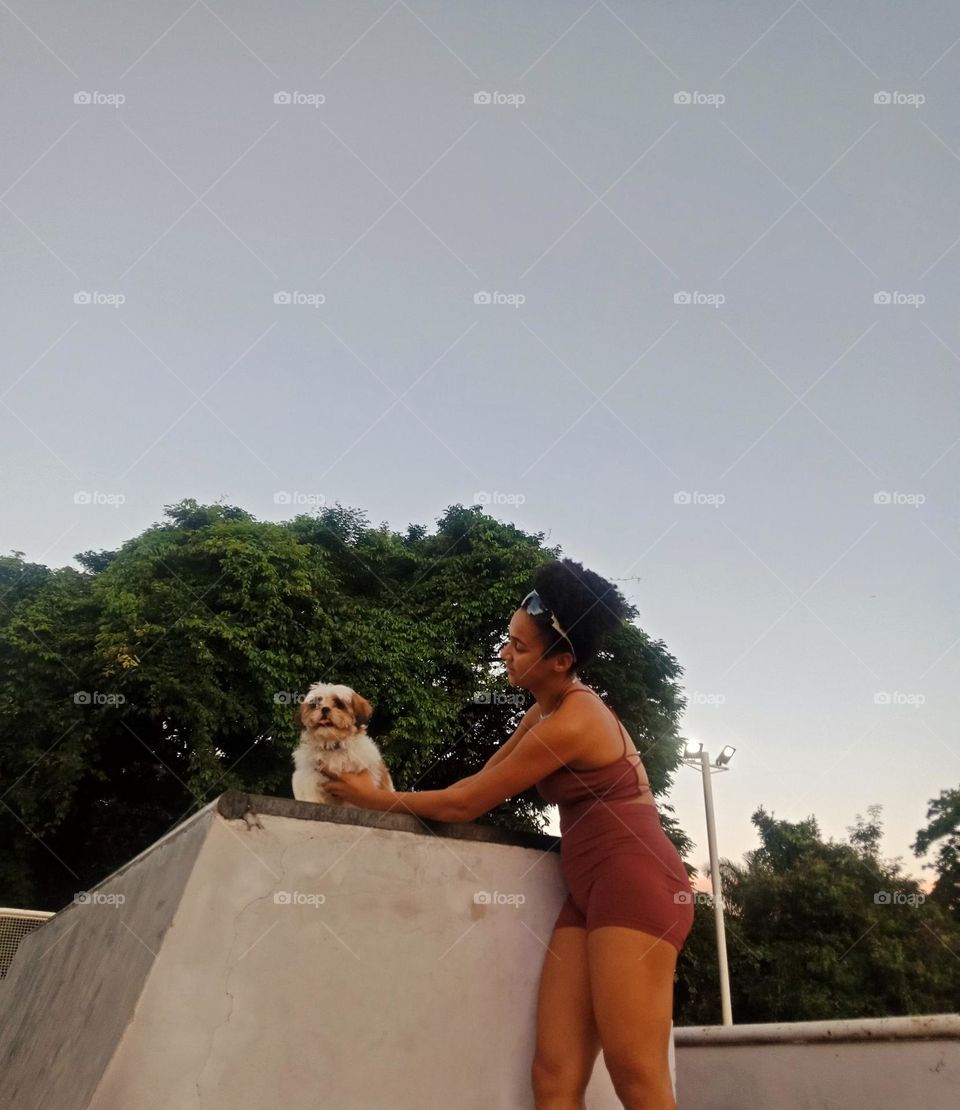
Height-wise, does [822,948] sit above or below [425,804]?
above

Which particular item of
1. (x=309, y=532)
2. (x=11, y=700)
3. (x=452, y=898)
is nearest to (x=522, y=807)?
(x=309, y=532)

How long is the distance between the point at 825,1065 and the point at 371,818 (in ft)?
6.34

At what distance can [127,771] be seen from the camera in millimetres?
18375

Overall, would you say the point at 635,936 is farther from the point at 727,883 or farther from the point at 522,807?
the point at 727,883

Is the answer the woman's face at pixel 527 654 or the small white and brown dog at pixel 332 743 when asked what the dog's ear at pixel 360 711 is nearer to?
the small white and brown dog at pixel 332 743

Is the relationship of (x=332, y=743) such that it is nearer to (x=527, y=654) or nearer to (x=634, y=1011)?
(x=527, y=654)

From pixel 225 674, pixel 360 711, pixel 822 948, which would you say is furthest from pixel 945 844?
pixel 360 711

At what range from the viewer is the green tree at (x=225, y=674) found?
16.3 m

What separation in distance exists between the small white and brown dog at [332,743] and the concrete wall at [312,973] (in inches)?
75.0

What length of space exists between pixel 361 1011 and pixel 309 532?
18.8m

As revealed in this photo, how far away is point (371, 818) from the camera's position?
2.61 metres

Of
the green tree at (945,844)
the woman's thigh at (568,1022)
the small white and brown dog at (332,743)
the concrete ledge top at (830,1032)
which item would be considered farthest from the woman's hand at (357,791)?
the green tree at (945,844)

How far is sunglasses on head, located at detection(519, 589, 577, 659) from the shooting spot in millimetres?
2871

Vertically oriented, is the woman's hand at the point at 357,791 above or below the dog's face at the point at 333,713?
below
